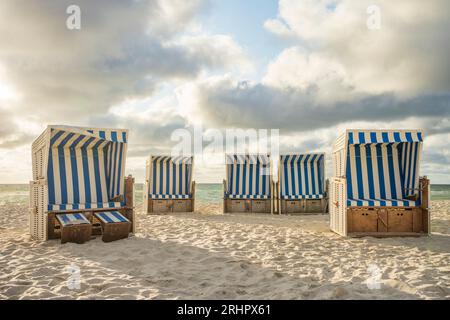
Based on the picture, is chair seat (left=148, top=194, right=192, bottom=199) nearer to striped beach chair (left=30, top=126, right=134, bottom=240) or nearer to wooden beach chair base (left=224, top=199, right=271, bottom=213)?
wooden beach chair base (left=224, top=199, right=271, bottom=213)

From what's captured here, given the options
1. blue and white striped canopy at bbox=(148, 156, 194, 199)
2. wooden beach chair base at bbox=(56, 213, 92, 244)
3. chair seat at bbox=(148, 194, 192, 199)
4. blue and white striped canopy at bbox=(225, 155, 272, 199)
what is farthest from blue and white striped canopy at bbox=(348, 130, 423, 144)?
blue and white striped canopy at bbox=(148, 156, 194, 199)

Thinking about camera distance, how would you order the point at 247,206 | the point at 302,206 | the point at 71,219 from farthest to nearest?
the point at 247,206, the point at 302,206, the point at 71,219

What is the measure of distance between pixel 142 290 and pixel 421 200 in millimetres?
6146

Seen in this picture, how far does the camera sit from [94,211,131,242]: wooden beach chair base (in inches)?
238

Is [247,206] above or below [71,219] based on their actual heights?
below

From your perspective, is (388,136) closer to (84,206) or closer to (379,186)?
(379,186)

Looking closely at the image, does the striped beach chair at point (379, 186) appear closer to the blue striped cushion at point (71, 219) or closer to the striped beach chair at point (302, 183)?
the striped beach chair at point (302, 183)

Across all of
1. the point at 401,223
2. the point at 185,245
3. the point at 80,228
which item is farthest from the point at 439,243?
the point at 80,228

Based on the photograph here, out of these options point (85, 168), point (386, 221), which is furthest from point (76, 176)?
point (386, 221)

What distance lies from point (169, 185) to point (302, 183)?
5328 mm

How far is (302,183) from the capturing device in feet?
40.8

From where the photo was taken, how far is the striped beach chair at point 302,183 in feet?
39.7

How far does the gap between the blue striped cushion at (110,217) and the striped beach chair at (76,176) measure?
141mm
